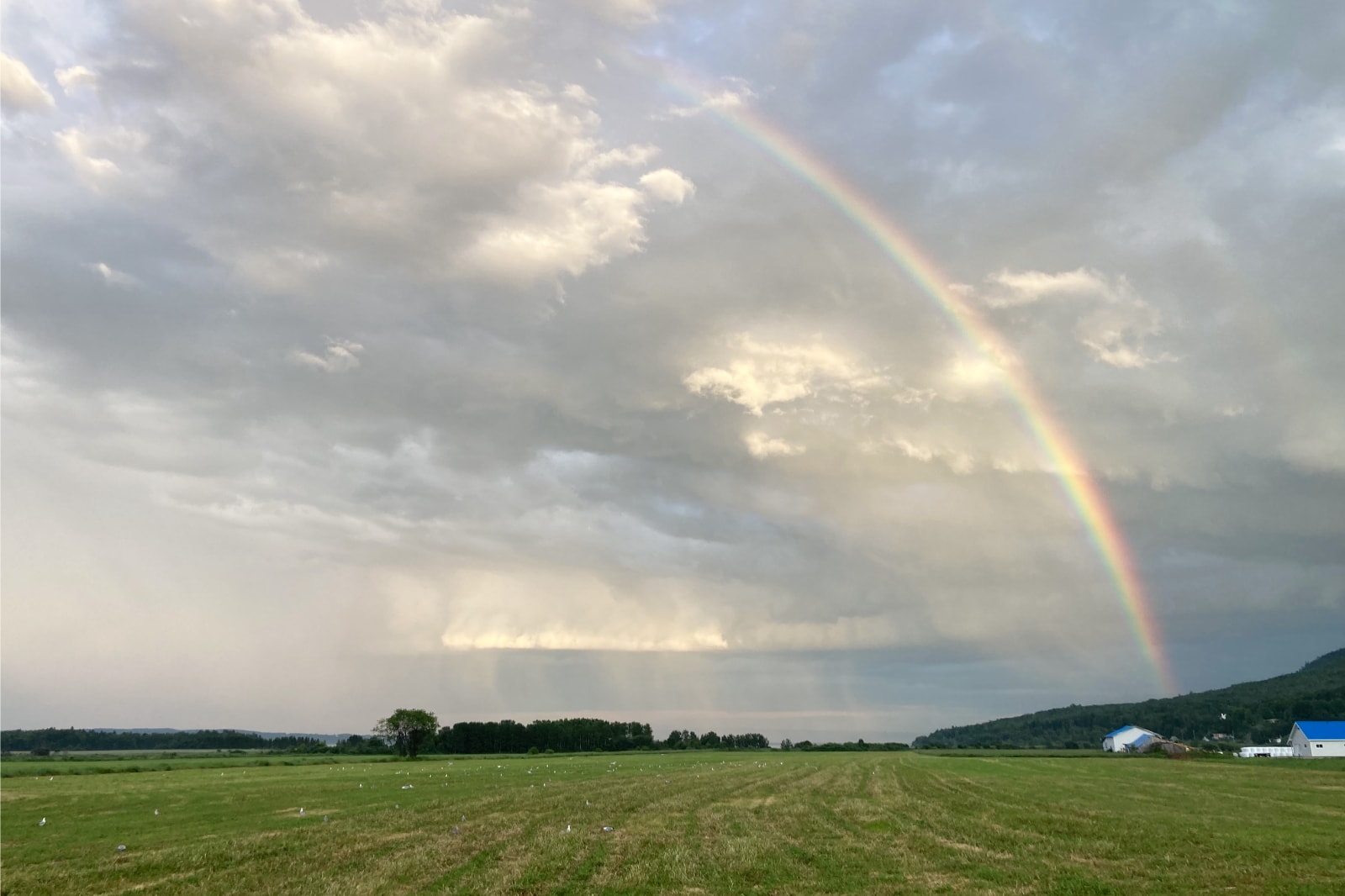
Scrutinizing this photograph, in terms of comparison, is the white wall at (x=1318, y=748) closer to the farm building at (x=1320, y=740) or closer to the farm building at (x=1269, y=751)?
the farm building at (x=1320, y=740)

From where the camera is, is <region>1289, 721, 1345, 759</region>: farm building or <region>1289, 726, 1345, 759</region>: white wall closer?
<region>1289, 726, 1345, 759</region>: white wall

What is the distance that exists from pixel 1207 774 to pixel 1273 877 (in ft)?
207

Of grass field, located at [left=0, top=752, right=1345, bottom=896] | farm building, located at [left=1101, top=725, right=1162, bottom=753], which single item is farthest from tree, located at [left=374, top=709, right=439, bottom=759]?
farm building, located at [left=1101, top=725, right=1162, bottom=753]

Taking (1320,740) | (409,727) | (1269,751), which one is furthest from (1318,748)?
(409,727)

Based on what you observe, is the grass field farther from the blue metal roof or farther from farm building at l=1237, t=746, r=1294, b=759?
farm building at l=1237, t=746, r=1294, b=759

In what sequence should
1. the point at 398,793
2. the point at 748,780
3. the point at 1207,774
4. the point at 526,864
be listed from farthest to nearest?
the point at 1207,774 < the point at 748,780 < the point at 398,793 < the point at 526,864

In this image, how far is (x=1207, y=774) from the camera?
71375 millimetres

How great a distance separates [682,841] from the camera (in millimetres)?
26641

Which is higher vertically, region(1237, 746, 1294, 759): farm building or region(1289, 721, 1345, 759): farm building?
region(1289, 721, 1345, 759): farm building

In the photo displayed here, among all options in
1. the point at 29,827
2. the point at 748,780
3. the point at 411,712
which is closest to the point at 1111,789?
the point at 748,780

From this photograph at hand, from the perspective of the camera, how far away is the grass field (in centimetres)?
1992

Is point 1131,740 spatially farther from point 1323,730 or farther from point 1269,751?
point 1323,730

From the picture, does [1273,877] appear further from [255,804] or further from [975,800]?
→ [255,804]

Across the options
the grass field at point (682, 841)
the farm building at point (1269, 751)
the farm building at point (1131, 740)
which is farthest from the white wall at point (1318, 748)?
the grass field at point (682, 841)
